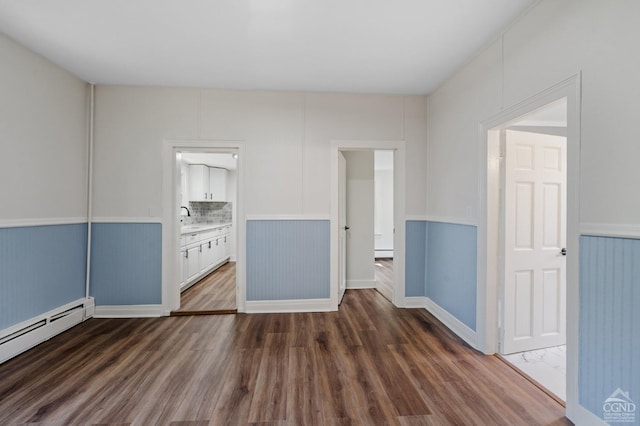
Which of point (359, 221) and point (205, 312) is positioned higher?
point (359, 221)

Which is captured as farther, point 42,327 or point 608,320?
point 42,327

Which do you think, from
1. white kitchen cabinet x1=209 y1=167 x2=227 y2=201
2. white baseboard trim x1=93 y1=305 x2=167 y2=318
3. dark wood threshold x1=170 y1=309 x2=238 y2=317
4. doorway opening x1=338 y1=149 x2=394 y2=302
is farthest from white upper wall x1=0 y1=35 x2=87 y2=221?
doorway opening x1=338 y1=149 x2=394 y2=302

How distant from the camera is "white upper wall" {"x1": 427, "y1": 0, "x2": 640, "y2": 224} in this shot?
4.57 feet

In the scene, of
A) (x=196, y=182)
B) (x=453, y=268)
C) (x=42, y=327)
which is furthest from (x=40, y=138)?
(x=453, y=268)

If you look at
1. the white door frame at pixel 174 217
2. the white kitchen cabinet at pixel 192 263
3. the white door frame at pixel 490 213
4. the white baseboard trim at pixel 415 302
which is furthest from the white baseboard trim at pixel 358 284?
the white kitchen cabinet at pixel 192 263

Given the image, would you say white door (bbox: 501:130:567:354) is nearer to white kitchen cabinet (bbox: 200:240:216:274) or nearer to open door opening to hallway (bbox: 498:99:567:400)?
open door opening to hallway (bbox: 498:99:567:400)

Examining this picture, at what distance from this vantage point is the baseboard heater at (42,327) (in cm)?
231

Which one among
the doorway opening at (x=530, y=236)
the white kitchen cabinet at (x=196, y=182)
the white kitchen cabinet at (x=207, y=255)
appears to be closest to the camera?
the doorway opening at (x=530, y=236)

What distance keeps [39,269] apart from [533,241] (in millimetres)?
4571

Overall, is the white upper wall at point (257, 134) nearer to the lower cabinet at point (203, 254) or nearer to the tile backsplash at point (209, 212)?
the lower cabinet at point (203, 254)

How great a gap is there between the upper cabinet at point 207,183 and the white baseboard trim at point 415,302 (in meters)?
4.75

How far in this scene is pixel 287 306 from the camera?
3436 millimetres

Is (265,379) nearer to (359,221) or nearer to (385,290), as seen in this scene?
(385,290)

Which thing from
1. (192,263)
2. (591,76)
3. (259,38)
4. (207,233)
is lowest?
(192,263)
